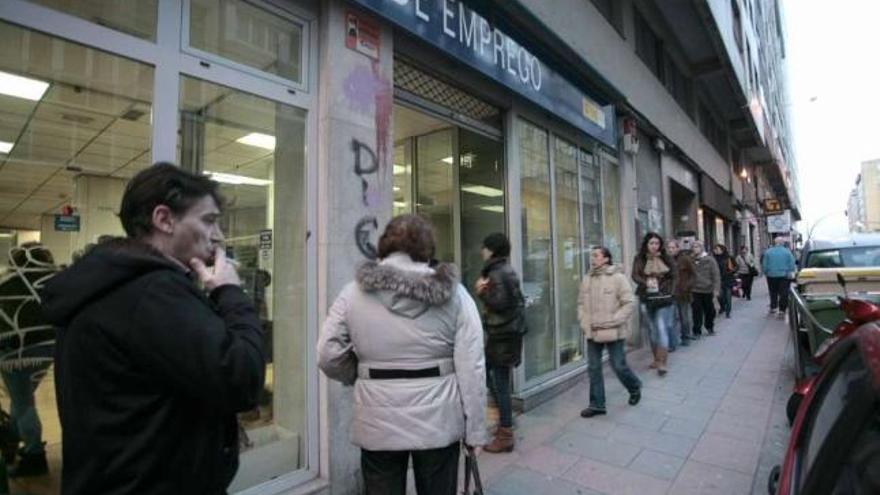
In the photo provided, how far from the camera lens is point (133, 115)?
2986mm

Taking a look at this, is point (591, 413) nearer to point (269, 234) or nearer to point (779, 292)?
point (269, 234)

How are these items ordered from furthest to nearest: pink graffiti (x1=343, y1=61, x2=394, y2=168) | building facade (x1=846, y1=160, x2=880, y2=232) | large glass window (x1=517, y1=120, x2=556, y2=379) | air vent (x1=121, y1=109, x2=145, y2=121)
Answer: building facade (x1=846, y1=160, x2=880, y2=232) → large glass window (x1=517, y1=120, x2=556, y2=379) → pink graffiti (x1=343, y1=61, x2=394, y2=168) → air vent (x1=121, y1=109, x2=145, y2=121)

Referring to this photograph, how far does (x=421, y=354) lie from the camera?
2.27 metres

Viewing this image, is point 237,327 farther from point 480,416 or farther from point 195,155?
point 195,155

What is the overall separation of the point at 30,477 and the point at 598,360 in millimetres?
4534

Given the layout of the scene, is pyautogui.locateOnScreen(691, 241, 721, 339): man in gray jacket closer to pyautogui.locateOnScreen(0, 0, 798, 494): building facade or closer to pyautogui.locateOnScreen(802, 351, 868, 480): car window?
pyautogui.locateOnScreen(0, 0, 798, 494): building facade

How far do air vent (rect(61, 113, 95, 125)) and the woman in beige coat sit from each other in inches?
177

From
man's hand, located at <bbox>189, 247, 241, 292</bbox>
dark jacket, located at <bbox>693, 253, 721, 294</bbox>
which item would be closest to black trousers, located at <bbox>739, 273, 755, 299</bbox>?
dark jacket, located at <bbox>693, 253, 721, 294</bbox>

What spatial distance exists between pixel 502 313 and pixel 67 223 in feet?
10.2

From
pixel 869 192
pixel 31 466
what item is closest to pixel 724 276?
pixel 31 466

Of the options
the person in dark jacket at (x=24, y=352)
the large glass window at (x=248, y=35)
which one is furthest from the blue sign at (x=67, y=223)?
the large glass window at (x=248, y=35)

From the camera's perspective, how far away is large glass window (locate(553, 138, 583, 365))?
23.6ft

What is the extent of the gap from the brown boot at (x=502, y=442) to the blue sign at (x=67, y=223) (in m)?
3.44

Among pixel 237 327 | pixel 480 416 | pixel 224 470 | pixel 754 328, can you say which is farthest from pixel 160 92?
pixel 754 328
